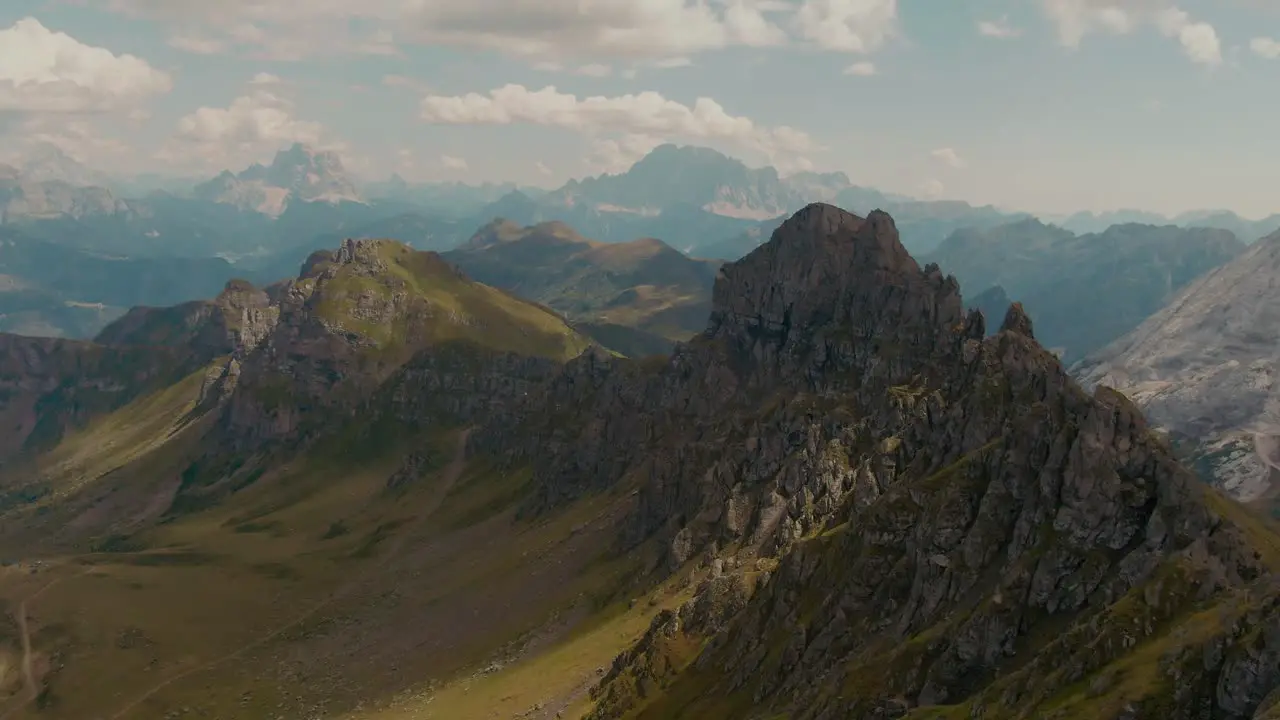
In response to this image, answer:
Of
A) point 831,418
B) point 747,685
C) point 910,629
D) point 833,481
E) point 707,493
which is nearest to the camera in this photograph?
point 910,629

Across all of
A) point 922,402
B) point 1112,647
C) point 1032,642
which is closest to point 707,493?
point 922,402

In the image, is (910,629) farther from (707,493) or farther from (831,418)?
(707,493)

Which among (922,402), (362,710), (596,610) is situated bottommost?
(362,710)

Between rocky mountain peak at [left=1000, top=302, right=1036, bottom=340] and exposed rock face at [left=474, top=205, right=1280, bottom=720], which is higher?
rocky mountain peak at [left=1000, top=302, right=1036, bottom=340]

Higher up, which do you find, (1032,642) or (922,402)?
(922,402)

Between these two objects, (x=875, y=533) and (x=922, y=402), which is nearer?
(x=875, y=533)

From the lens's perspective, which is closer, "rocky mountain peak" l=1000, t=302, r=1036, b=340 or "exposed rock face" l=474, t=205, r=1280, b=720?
"exposed rock face" l=474, t=205, r=1280, b=720

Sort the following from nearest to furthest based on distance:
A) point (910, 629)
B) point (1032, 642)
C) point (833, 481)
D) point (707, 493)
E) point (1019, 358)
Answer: point (1032, 642), point (910, 629), point (1019, 358), point (833, 481), point (707, 493)

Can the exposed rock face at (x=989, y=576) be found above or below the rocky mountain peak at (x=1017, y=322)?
below

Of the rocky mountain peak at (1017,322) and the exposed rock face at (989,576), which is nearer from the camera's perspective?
the exposed rock face at (989,576)

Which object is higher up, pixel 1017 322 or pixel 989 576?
pixel 1017 322

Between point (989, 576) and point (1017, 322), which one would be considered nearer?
point (989, 576)
